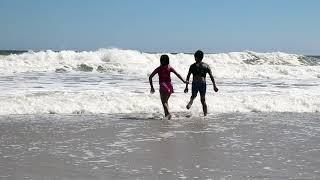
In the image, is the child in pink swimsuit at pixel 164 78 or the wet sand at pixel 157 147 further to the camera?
the child in pink swimsuit at pixel 164 78

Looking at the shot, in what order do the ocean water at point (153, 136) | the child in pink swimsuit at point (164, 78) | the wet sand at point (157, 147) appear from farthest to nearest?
the child in pink swimsuit at point (164, 78), the ocean water at point (153, 136), the wet sand at point (157, 147)

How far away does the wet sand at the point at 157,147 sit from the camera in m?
5.70

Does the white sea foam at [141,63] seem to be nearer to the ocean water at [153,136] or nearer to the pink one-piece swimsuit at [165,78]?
the ocean water at [153,136]

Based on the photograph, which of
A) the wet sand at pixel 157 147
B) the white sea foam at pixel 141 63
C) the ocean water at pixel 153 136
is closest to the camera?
the wet sand at pixel 157 147

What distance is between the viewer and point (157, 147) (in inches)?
283

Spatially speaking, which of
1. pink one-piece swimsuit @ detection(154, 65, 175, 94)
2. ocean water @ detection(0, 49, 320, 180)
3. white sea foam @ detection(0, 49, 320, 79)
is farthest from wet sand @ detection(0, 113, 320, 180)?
white sea foam @ detection(0, 49, 320, 79)

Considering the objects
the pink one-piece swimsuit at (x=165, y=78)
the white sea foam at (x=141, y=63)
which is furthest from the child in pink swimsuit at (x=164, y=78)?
the white sea foam at (x=141, y=63)

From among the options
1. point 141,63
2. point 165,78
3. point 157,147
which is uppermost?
point 141,63

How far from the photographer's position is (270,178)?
545 centimetres

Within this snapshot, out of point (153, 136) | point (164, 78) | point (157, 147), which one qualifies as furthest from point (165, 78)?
point (157, 147)

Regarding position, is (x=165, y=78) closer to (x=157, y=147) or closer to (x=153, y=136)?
(x=153, y=136)

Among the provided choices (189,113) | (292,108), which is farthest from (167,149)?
(292,108)

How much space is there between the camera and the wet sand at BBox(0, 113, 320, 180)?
570 centimetres

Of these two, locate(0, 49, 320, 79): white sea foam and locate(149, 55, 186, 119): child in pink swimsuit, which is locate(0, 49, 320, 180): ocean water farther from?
locate(0, 49, 320, 79): white sea foam
